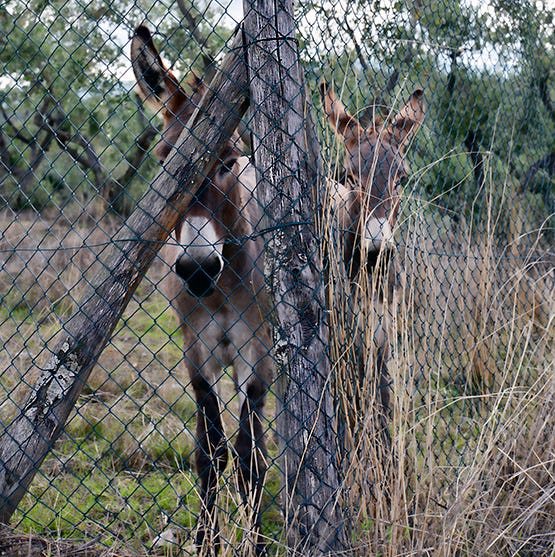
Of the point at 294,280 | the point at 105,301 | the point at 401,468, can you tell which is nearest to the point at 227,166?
the point at 105,301

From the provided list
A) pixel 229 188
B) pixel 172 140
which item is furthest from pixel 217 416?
pixel 172 140

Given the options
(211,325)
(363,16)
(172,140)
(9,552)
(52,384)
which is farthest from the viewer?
(211,325)

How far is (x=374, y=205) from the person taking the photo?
3469 mm

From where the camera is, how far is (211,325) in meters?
3.50

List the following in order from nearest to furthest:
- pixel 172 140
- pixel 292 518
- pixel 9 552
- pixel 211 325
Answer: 1. pixel 292 518
2. pixel 9 552
3. pixel 172 140
4. pixel 211 325

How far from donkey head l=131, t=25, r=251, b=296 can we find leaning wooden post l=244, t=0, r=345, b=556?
329mm

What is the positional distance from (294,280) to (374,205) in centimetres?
127

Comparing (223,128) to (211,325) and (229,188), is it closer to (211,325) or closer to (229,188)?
(229,188)

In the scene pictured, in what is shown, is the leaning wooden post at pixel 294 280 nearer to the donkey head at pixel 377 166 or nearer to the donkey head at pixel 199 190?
the donkey head at pixel 199 190

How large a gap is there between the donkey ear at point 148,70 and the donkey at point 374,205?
76 cm

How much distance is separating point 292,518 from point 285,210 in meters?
1.13

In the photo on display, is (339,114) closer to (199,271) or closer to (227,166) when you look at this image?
(227,166)

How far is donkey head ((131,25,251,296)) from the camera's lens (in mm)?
2807

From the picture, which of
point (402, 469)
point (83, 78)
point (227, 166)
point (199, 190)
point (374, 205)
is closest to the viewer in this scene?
point (402, 469)
